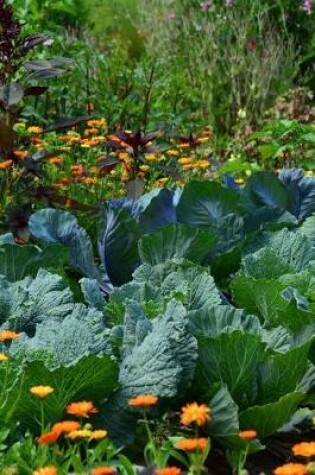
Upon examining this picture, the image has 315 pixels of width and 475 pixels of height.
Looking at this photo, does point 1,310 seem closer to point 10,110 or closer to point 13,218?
point 13,218

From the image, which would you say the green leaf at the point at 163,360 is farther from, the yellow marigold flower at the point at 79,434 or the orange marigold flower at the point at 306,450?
the orange marigold flower at the point at 306,450

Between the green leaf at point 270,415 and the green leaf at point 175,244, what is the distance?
2.61ft

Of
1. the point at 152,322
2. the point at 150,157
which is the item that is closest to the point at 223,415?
the point at 152,322

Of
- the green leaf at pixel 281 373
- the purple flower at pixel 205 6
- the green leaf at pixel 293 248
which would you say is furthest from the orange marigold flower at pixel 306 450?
the purple flower at pixel 205 6

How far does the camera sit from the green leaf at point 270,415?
2.44m

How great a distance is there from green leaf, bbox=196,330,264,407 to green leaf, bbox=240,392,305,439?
0.28ft

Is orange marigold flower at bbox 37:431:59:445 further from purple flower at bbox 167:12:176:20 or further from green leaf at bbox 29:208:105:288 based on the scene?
purple flower at bbox 167:12:176:20

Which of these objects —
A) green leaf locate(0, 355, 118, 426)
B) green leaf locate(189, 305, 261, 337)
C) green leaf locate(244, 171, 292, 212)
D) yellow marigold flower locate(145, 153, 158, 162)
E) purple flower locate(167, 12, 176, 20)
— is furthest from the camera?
purple flower locate(167, 12, 176, 20)

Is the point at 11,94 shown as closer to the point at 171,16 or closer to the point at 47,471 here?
the point at 47,471

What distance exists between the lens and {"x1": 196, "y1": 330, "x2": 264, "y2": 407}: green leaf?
247cm

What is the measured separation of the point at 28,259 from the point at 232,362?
0.92 meters

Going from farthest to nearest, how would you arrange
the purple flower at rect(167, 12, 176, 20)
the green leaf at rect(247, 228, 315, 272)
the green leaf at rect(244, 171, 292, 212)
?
the purple flower at rect(167, 12, 176, 20) → the green leaf at rect(244, 171, 292, 212) → the green leaf at rect(247, 228, 315, 272)

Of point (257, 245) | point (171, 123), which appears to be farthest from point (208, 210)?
point (171, 123)

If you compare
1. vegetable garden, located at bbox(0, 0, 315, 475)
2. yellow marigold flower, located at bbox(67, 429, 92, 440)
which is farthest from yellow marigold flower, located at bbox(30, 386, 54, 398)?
yellow marigold flower, located at bbox(67, 429, 92, 440)
